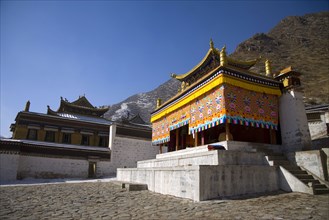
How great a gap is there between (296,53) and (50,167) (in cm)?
6954

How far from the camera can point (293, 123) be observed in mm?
10336

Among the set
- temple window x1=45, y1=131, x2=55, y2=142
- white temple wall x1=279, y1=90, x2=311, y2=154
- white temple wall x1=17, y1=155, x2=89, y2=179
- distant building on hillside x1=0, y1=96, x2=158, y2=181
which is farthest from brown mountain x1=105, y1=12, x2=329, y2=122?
white temple wall x1=17, y1=155, x2=89, y2=179

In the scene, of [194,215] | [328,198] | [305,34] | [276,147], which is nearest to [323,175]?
[328,198]

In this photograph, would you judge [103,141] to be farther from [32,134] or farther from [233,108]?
[233,108]

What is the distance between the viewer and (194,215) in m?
4.61

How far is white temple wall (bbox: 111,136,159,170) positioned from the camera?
81.1 feet

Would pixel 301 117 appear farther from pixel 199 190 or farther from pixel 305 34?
pixel 305 34

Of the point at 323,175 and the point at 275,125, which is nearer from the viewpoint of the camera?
the point at 323,175

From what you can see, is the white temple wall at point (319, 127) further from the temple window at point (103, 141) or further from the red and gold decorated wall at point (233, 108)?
the temple window at point (103, 141)

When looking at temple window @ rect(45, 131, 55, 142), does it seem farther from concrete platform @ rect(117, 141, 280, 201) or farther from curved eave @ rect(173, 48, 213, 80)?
concrete platform @ rect(117, 141, 280, 201)

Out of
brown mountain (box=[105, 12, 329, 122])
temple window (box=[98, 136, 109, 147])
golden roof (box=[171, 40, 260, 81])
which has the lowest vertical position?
temple window (box=[98, 136, 109, 147])

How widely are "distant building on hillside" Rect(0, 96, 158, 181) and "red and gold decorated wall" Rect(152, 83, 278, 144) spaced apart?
15.4 metres

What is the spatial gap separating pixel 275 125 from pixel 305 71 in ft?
168

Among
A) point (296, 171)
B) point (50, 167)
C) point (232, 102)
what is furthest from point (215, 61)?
point (50, 167)
